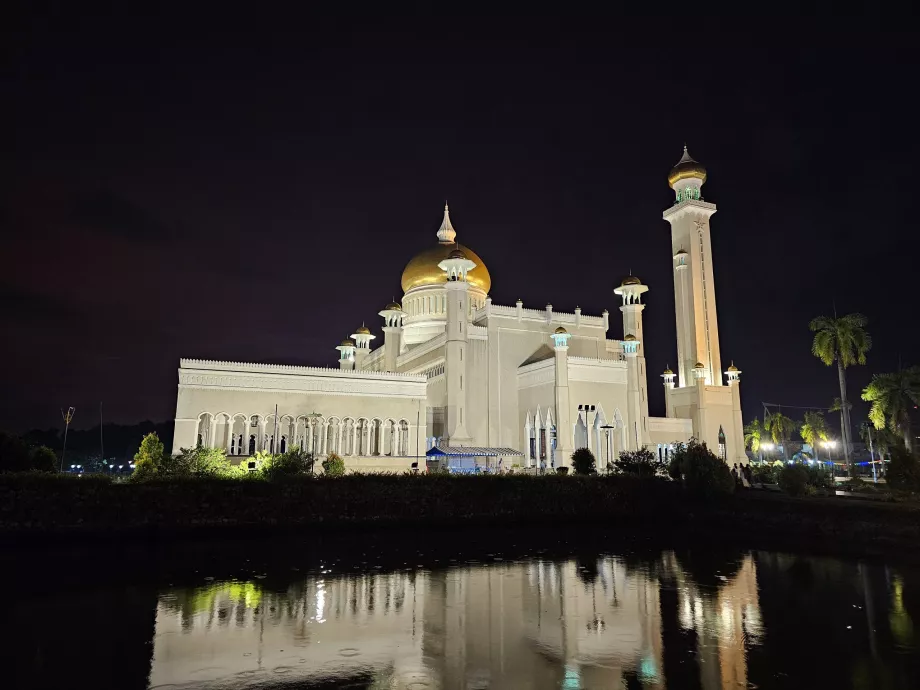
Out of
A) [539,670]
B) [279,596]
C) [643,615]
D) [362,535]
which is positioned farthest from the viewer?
[362,535]

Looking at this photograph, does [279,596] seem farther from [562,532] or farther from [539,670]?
[562,532]

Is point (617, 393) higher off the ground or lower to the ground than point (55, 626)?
higher

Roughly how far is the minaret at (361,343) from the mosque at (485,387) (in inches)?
167

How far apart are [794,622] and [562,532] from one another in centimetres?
A: 987

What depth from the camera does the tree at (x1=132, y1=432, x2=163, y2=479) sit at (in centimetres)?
1872

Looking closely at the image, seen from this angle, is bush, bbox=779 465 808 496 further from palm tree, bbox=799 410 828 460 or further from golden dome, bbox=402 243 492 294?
palm tree, bbox=799 410 828 460

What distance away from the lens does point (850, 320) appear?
34500 millimetres

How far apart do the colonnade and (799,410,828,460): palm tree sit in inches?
1732

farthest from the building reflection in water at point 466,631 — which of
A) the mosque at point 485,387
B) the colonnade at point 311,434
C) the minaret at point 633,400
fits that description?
the minaret at point 633,400

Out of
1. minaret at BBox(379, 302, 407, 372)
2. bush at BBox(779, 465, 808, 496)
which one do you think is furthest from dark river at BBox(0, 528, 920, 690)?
minaret at BBox(379, 302, 407, 372)

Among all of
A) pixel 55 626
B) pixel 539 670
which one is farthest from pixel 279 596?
pixel 539 670

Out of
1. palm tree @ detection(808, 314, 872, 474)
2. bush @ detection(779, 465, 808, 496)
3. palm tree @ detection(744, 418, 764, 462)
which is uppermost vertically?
palm tree @ detection(808, 314, 872, 474)

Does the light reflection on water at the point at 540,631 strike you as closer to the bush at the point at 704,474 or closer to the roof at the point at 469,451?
the bush at the point at 704,474

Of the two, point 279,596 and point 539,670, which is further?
point 279,596
